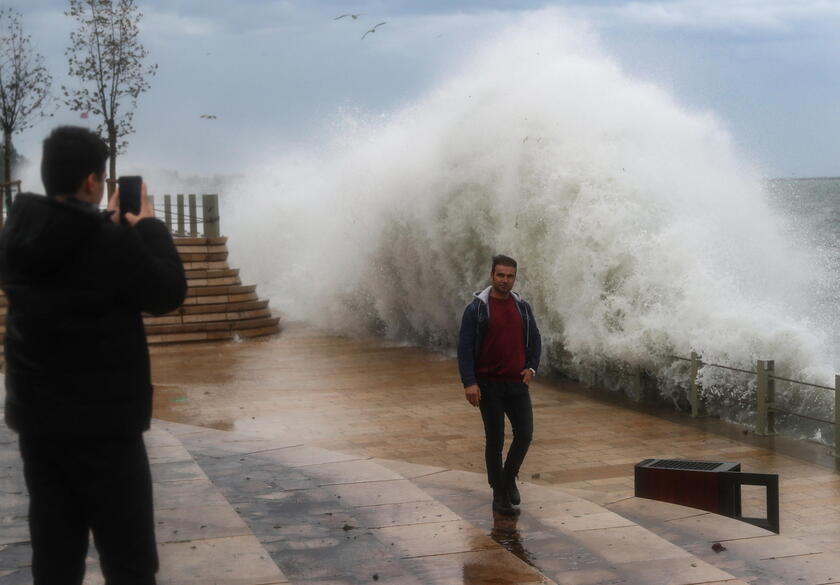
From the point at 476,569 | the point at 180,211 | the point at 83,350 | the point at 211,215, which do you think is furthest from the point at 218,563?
the point at 180,211

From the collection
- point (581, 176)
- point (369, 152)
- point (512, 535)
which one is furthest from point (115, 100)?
point (512, 535)

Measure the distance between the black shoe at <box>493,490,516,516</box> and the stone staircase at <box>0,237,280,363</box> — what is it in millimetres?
11775

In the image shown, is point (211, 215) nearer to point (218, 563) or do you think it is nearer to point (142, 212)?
point (218, 563)

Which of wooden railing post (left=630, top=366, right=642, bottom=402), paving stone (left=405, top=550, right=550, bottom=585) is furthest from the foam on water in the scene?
paving stone (left=405, top=550, right=550, bottom=585)

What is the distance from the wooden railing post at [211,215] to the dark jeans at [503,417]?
1380 centimetres

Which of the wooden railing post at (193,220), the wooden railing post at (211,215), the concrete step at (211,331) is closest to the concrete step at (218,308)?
the concrete step at (211,331)

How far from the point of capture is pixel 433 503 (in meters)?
5.87

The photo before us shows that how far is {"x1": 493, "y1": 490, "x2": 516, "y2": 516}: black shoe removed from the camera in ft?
19.6

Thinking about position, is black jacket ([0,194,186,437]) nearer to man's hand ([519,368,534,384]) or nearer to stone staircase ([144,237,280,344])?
man's hand ([519,368,534,384])

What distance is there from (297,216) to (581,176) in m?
12.4

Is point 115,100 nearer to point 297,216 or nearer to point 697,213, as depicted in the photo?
point 297,216

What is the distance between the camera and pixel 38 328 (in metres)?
2.80

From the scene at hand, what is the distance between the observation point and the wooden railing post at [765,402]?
9836 millimetres

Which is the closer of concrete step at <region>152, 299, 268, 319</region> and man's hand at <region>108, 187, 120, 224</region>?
man's hand at <region>108, 187, 120, 224</region>
